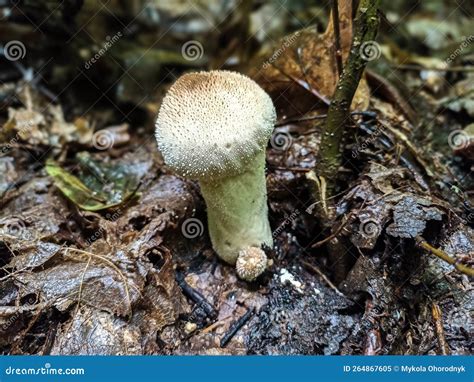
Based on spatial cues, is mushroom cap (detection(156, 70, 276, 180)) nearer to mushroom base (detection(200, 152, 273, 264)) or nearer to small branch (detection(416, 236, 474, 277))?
mushroom base (detection(200, 152, 273, 264))

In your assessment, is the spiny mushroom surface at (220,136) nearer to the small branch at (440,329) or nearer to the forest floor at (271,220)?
the forest floor at (271,220)

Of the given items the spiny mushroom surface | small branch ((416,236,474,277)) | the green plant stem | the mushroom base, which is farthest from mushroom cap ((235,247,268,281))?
small branch ((416,236,474,277))

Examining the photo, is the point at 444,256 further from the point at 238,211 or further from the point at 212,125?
the point at 212,125

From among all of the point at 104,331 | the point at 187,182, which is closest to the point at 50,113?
the point at 187,182

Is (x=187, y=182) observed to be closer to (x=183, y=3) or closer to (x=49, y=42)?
(x=49, y=42)

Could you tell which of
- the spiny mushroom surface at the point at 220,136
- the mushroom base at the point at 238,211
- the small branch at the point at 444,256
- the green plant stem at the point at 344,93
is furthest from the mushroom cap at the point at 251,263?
the small branch at the point at 444,256
